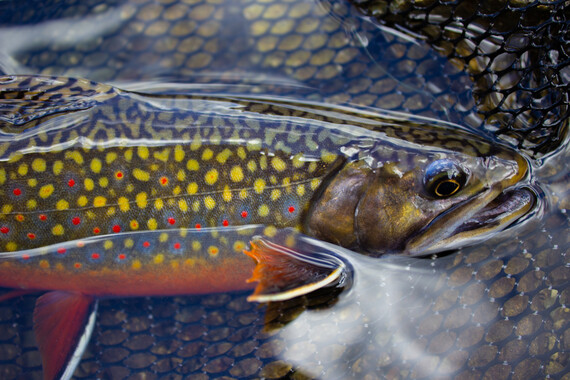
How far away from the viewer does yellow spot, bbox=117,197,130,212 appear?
243cm

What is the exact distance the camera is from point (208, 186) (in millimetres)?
2432

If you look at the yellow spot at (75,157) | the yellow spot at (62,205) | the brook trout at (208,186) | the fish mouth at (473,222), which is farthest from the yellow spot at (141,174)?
the fish mouth at (473,222)

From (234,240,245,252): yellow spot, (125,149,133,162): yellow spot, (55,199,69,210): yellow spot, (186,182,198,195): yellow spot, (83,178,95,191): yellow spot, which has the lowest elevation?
(234,240,245,252): yellow spot

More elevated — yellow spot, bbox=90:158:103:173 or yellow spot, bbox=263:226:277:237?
yellow spot, bbox=90:158:103:173

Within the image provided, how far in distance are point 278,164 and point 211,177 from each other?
1.17 feet

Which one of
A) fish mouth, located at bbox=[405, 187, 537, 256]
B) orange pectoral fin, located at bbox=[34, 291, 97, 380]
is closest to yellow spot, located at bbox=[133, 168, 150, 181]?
orange pectoral fin, located at bbox=[34, 291, 97, 380]

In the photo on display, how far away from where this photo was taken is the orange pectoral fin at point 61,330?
2600 mm

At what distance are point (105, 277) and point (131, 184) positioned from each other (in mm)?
587

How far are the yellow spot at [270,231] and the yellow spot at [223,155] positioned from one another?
1.40 feet

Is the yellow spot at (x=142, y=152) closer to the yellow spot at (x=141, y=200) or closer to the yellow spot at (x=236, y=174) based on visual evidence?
the yellow spot at (x=141, y=200)

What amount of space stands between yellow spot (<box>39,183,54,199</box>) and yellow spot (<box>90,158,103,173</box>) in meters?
0.23

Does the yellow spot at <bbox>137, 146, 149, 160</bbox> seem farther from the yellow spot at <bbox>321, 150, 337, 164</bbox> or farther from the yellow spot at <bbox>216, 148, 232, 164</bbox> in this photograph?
the yellow spot at <bbox>321, 150, 337, 164</bbox>

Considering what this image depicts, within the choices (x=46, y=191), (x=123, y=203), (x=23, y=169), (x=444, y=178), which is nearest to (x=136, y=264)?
(x=123, y=203)

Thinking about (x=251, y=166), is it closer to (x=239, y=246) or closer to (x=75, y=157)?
(x=239, y=246)
